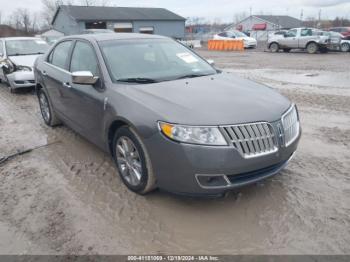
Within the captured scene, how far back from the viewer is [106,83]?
3.53 m

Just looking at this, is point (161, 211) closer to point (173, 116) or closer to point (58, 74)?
point (173, 116)

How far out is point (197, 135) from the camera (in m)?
2.71

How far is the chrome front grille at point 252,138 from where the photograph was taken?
2723 millimetres

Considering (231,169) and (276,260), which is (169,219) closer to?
(231,169)

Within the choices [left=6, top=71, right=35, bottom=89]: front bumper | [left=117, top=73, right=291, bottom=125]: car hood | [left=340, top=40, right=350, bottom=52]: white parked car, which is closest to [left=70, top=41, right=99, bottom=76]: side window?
[left=117, top=73, right=291, bottom=125]: car hood

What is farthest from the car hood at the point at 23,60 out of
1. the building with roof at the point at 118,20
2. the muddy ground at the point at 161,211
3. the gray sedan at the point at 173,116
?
the building with roof at the point at 118,20

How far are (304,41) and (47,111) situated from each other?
19068 millimetres

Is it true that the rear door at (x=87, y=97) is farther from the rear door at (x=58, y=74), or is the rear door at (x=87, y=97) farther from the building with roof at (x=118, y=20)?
the building with roof at (x=118, y=20)

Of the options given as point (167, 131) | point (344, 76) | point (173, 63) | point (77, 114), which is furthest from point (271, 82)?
point (167, 131)

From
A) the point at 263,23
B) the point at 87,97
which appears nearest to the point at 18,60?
the point at 87,97

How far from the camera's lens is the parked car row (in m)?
2.73

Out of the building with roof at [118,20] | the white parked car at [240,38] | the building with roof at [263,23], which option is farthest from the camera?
the building with roof at [263,23]

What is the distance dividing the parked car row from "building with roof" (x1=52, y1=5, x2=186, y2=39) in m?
41.4

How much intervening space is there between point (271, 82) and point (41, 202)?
838cm
